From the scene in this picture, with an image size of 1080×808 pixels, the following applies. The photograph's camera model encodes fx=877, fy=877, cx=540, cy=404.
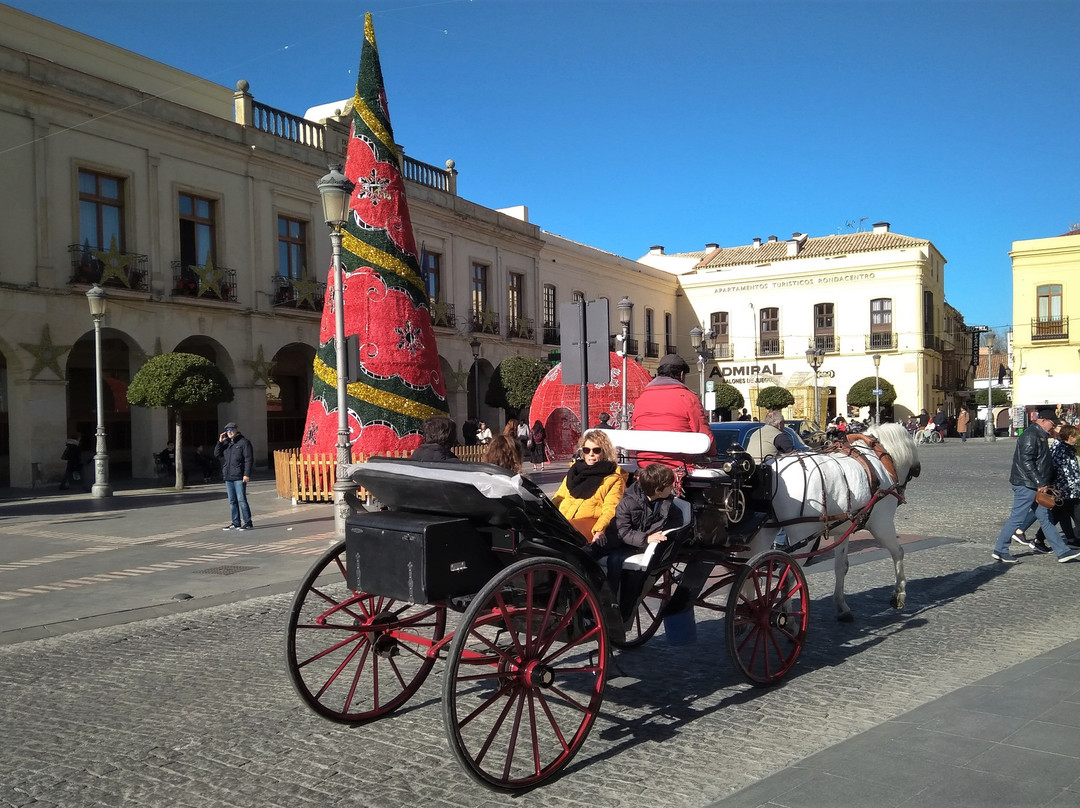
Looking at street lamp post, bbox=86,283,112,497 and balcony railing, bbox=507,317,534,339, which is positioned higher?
balcony railing, bbox=507,317,534,339

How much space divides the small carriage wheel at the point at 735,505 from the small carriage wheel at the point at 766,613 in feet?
1.03

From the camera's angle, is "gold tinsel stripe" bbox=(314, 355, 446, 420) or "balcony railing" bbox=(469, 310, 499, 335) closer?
"gold tinsel stripe" bbox=(314, 355, 446, 420)

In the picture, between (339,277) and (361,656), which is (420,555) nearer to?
(361,656)

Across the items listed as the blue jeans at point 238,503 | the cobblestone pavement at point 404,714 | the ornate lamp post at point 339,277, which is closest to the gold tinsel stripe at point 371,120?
the ornate lamp post at point 339,277

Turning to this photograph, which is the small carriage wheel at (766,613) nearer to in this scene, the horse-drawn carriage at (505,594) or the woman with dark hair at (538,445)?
the horse-drawn carriage at (505,594)

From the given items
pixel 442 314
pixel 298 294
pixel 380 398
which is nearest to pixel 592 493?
pixel 380 398

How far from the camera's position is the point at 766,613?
16.4 ft

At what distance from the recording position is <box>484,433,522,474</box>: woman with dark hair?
18.5 ft

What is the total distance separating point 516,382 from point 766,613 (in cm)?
2213

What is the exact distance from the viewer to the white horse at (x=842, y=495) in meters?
5.93

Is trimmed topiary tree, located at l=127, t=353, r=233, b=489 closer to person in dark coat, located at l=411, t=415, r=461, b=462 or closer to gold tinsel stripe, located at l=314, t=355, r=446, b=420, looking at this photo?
gold tinsel stripe, located at l=314, t=355, r=446, b=420

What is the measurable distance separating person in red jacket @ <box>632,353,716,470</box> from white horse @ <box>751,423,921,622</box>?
0.73 m

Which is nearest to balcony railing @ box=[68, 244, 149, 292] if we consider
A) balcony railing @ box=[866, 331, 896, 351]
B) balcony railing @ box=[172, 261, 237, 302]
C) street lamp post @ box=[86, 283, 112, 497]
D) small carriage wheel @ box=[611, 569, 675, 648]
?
balcony railing @ box=[172, 261, 237, 302]

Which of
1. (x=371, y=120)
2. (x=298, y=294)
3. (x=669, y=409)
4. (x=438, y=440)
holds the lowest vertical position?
(x=438, y=440)
